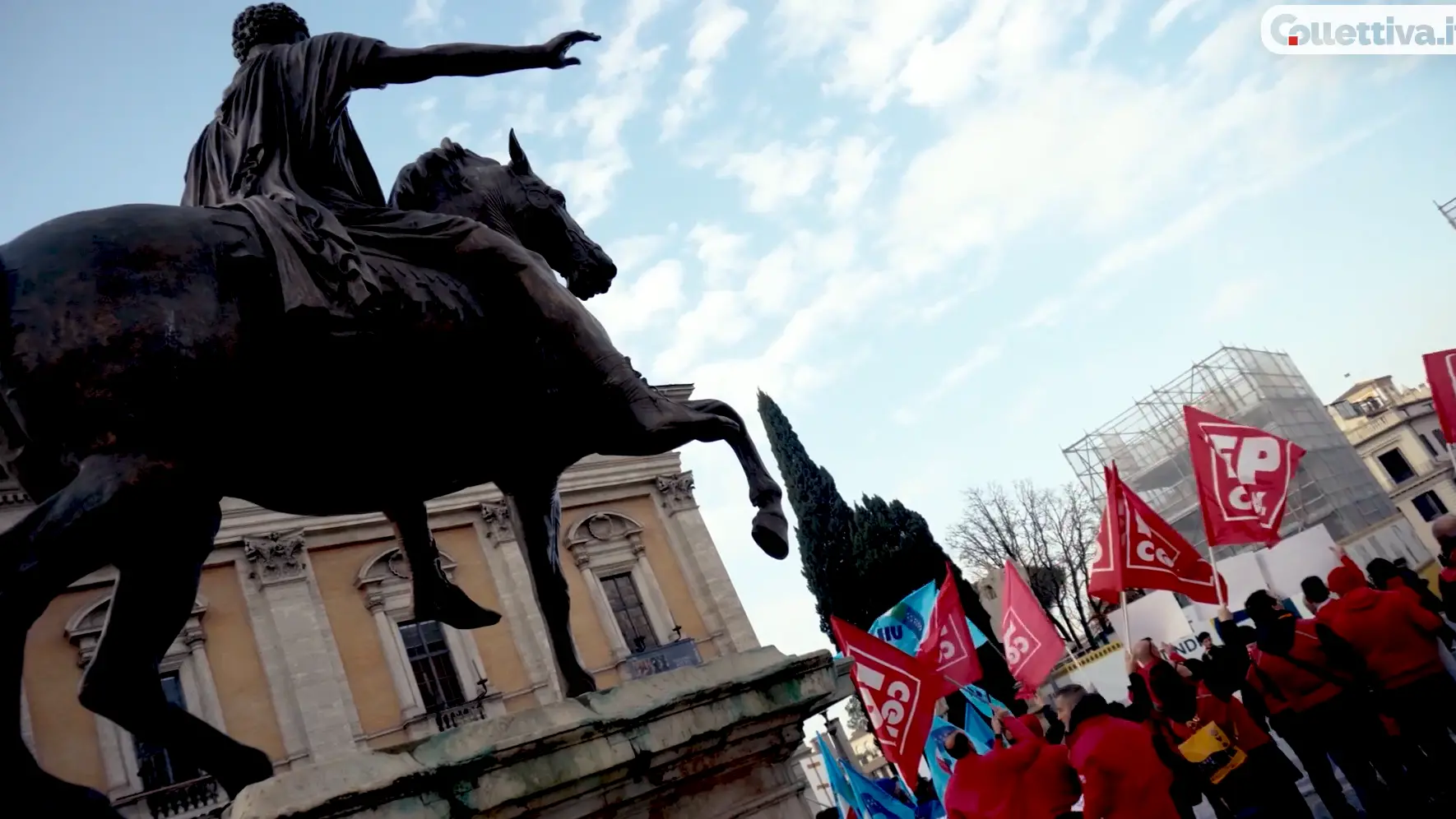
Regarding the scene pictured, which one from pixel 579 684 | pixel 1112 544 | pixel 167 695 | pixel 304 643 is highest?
pixel 304 643

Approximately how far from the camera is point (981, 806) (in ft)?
18.5

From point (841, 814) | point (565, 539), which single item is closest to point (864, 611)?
point (565, 539)

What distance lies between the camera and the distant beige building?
163 feet

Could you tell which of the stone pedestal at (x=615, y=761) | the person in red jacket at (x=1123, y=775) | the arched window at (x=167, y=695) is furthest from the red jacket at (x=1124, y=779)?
the arched window at (x=167, y=695)

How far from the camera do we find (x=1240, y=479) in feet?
29.8

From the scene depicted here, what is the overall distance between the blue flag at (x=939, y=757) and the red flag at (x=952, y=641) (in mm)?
→ 496

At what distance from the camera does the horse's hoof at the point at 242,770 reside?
2566 millimetres

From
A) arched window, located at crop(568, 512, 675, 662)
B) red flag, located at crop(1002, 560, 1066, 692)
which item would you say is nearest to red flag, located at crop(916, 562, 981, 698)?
red flag, located at crop(1002, 560, 1066, 692)

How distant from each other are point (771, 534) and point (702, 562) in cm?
2366

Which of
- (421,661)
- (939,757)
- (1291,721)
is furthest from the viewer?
(421,661)

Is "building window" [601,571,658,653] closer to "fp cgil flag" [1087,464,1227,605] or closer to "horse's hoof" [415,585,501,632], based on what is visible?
"fp cgil flag" [1087,464,1227,605]

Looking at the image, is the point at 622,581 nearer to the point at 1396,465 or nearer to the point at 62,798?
the point at 62,798

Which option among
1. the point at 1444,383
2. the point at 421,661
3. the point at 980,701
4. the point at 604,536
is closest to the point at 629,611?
the point at 604,536

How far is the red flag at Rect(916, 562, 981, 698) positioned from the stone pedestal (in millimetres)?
6720
